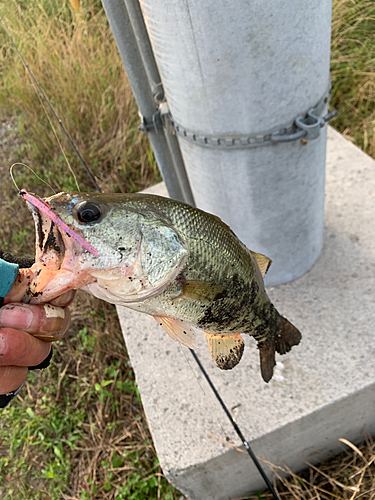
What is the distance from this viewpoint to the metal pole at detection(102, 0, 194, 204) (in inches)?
63.8

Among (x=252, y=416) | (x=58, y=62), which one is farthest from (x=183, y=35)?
(x=58, y=62)

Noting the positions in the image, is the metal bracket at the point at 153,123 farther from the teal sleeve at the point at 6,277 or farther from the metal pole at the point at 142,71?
the teal sleeve at the point at 6,277

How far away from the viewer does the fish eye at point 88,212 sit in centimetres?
87

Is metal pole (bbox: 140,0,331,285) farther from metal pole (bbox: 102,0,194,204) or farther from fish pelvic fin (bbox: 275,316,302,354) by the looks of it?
fish pelvic fin (bbox: 275,316,302,354)

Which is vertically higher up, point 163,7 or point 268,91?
point 163,7

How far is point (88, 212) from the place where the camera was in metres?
0.88

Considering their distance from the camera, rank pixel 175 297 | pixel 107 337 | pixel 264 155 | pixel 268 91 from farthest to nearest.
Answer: pixel 107 337, pixel 264 155, pixel 268 91, pixel 175 297

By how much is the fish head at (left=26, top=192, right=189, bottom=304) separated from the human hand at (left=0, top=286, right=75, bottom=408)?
0.12 metres

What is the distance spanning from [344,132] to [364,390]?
2.31m

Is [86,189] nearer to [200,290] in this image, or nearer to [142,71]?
[142,71]

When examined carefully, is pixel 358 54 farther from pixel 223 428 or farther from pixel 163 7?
pixel 223 428

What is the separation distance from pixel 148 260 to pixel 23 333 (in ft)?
1.41

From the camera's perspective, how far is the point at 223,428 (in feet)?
5.88

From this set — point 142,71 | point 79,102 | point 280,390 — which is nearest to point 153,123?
point 142,71
